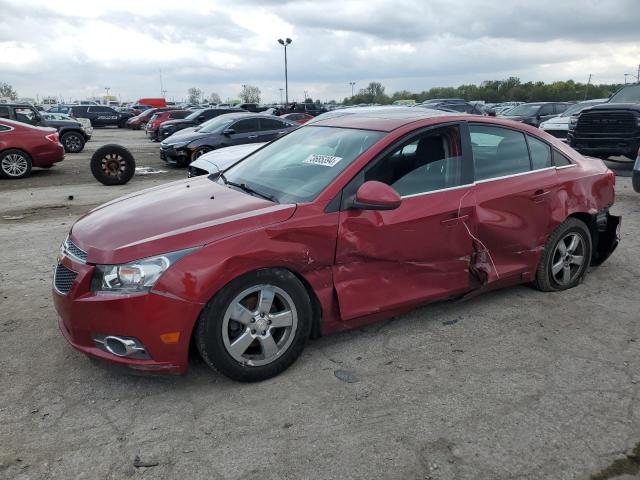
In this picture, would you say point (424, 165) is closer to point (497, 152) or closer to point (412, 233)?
point (412, 233)

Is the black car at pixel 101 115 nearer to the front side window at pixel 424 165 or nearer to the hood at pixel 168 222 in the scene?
the hood at pixel 168 222

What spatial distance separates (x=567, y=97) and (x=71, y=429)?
258ft

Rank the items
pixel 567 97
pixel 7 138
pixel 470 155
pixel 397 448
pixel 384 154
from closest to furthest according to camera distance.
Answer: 1. pixel 397 448
2. pixel 384 154
3. pixel 470 155
4. pixel 7 138
5. pixel 567 97

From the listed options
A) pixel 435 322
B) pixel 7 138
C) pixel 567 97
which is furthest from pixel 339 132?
pixel 567 97

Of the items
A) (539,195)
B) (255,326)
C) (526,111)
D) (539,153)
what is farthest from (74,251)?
(526,111)

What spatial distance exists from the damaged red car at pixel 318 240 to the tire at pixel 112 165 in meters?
7.57

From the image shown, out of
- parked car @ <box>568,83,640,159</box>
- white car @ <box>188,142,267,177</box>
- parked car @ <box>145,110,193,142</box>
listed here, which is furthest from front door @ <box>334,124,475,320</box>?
parked car @ <box>145,110,193,142</box>

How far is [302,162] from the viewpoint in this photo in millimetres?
3885

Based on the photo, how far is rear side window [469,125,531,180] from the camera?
13.1ft

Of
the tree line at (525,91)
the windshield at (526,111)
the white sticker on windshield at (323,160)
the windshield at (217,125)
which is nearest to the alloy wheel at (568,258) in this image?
the white sticker on windshield at (323,160)

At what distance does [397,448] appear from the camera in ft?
8.56

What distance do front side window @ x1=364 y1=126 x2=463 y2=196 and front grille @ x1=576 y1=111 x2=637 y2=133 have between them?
9.32 m

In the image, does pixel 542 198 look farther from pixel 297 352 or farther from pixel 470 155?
pixel 297 352

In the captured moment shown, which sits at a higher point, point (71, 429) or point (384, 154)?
point (384, 154)
